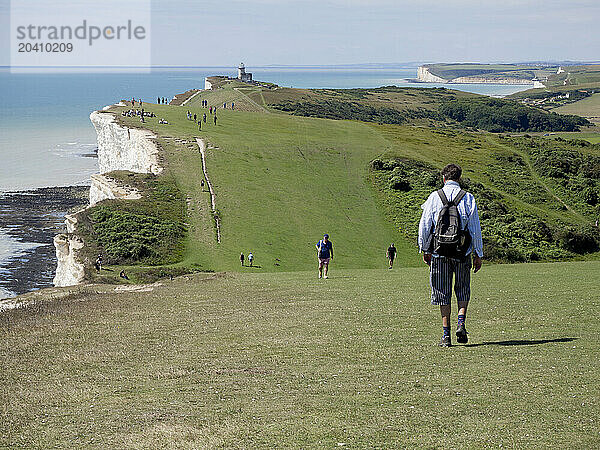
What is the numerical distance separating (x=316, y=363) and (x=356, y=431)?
3517mm

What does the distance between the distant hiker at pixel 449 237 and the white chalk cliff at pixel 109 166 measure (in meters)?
30.9

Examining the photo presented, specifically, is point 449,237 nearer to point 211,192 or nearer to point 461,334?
point 461,334

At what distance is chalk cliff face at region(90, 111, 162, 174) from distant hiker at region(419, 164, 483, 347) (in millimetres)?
55181

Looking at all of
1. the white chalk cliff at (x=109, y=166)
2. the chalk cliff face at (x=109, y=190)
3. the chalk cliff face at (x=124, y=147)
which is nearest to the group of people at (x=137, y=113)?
the white chalk cliff at (x=109, y=166)

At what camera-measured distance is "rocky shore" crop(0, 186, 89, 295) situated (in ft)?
190

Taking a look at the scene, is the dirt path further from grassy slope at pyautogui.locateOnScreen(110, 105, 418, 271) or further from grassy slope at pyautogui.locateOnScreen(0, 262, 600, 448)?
grassy slope at pyautogui.locateOnScreen(0, 262, 600, 448)

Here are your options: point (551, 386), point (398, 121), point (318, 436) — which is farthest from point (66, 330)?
point (398, 121)

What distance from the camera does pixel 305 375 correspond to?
36.1 feet

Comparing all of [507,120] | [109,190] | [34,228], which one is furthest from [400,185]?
[507,120]

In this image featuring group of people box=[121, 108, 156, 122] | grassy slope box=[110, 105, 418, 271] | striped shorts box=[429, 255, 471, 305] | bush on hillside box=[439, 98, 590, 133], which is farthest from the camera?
bush on hillside box=[439, 98, 590, 133]

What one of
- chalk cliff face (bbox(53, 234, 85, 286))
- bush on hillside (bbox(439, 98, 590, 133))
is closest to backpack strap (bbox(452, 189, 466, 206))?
chalk cliff face (bbox(53, 234, 85, 286))

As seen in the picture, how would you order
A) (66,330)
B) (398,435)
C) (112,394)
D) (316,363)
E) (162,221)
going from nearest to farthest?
(398,435) → (112,394) → (316,363) → (66,330) → (162,221)

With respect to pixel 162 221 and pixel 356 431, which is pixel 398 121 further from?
pixel 356 431

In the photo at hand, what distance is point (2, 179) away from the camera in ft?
371
